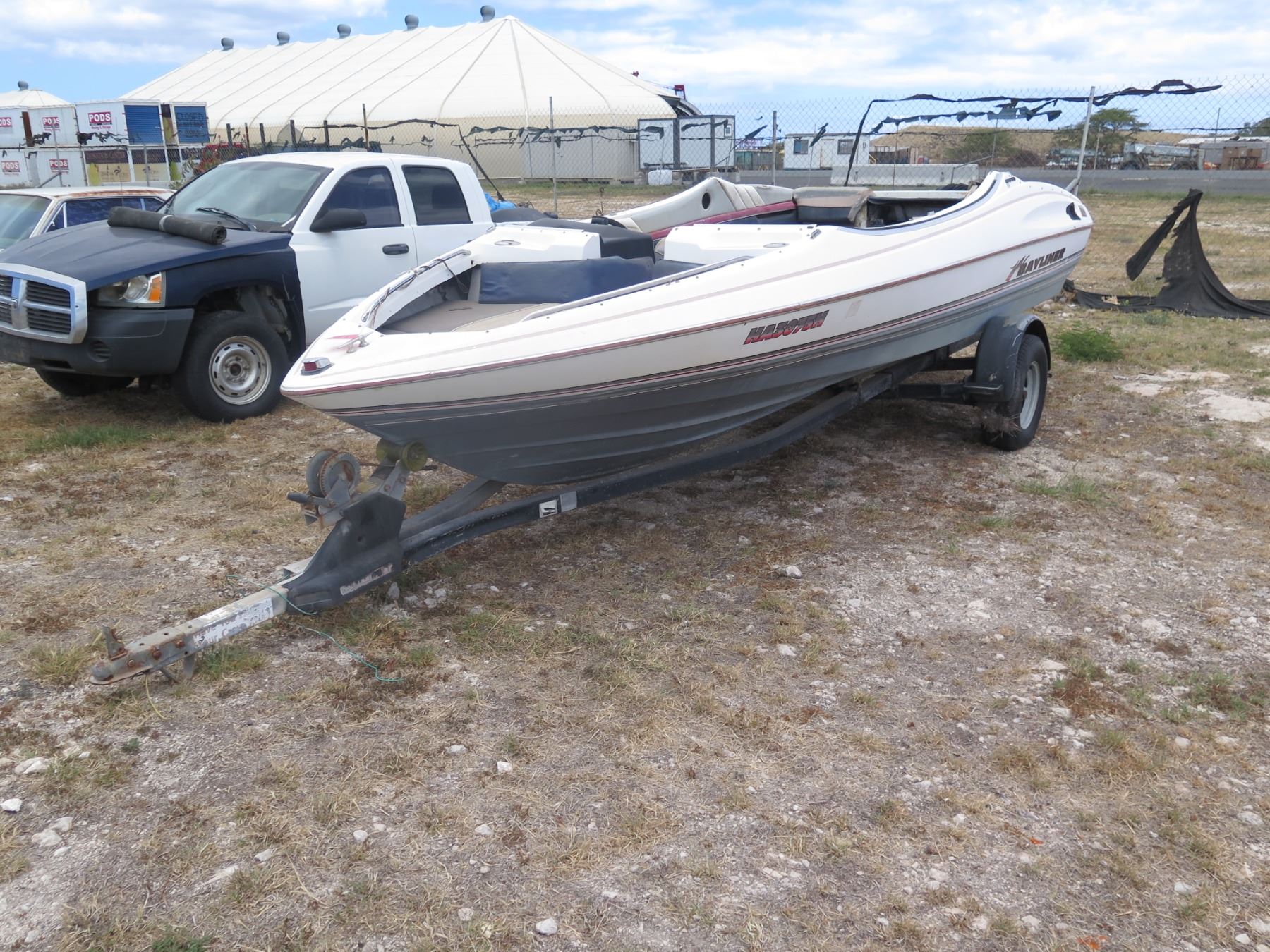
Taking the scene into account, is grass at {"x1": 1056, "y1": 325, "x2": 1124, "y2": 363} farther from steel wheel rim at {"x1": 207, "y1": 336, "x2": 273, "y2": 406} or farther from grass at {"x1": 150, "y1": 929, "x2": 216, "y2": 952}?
grass at {"x1": 150, "y1": 929, "x2": 216, "y2": 952}

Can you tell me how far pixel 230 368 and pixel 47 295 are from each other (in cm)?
112

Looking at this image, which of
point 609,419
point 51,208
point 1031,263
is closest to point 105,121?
point 51,208

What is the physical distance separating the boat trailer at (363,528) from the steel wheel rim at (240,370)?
8.89 ft

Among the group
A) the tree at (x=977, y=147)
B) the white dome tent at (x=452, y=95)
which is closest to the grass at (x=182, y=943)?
the tree at (x=977, y=147)

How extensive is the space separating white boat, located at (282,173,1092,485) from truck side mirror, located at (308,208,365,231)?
5.93 feet

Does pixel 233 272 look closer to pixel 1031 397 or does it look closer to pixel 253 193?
pixel 253 193

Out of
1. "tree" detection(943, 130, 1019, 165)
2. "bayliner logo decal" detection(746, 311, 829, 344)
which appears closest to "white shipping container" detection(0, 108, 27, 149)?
"bayliner logo decal" detection(746, 311, 829, 344)

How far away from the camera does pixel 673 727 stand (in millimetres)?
3203

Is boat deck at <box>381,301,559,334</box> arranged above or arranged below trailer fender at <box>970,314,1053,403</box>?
above

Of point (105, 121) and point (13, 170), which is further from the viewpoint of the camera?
point (105, 121)

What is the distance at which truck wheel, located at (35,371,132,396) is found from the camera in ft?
22.5

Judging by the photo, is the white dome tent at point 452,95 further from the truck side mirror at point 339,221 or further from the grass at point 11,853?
the grass at point 11,853

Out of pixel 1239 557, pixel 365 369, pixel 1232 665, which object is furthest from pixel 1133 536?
pixel 365 369

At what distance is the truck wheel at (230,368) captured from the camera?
20.2 ft
